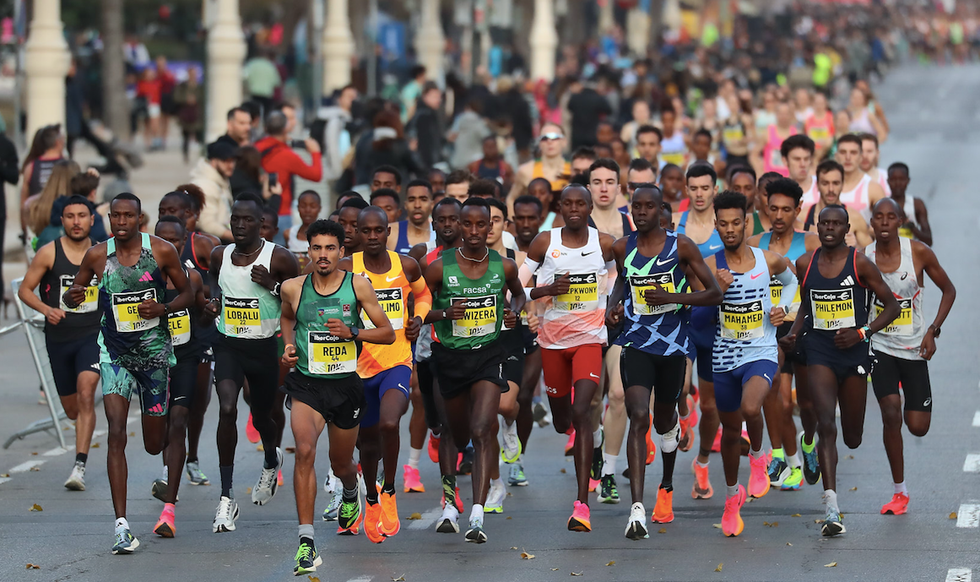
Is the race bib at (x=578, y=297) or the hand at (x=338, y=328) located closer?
the hand at (x=338, y=328)

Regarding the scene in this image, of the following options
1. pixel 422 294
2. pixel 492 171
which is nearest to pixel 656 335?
pixel 422 294

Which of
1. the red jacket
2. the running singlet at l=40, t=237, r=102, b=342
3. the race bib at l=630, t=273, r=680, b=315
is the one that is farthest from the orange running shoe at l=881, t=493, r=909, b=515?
the red jacket

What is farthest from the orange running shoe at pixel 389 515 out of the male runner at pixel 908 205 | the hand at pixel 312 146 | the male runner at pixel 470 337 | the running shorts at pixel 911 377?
the hand at pixel 312 146

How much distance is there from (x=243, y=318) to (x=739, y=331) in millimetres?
2734

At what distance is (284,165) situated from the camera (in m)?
15.8

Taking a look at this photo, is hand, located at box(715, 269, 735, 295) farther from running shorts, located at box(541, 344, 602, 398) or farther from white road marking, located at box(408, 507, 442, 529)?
white road marking, located at box(408, 507, 442, 529)

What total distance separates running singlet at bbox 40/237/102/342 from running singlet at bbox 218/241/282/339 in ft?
4.31

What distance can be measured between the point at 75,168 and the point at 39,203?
402 millimetres

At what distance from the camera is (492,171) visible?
54.9 ft

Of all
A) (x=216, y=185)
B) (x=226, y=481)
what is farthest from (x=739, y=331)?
(x=216, y=185)

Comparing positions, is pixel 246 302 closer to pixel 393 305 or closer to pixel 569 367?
pixel 393 305

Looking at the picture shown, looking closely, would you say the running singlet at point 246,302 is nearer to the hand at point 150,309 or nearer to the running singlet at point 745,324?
the hand at point 150,309

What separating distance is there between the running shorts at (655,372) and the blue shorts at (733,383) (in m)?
0.23

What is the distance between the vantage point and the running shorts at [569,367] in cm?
1012
